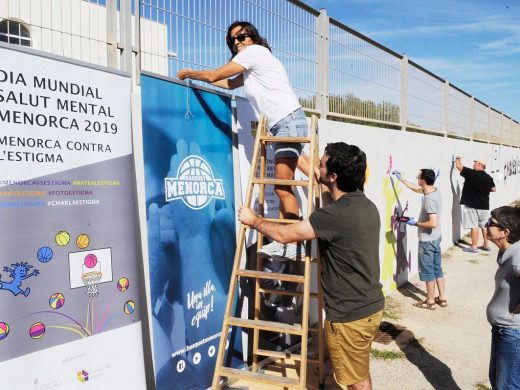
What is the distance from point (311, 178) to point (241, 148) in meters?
0.99

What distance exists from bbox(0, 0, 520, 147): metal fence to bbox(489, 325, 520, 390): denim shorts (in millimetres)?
2978

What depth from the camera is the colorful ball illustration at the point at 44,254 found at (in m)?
2.80

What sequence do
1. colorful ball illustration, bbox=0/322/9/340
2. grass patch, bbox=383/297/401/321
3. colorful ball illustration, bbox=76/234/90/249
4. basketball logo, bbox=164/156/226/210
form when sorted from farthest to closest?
grass patch, bbox=383/297/401/321, basketball logo, bbox=164/156/226/210, colorful ball illustration, bbox=76/234/90/249, colorful ball illustration, bbox=0/322/9/340

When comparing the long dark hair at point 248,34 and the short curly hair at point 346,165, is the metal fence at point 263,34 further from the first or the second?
the short curly hair at point 346,165

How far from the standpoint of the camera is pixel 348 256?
3.31 m

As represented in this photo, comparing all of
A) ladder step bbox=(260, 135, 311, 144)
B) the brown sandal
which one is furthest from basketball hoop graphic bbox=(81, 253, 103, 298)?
the brown sandal

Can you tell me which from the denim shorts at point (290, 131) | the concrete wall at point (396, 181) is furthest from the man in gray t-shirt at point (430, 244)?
the denim shorts at point (290, 131)

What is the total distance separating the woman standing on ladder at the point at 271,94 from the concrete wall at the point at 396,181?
166 cm

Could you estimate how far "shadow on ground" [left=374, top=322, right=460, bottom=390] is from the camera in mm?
4816

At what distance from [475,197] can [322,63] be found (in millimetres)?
6630

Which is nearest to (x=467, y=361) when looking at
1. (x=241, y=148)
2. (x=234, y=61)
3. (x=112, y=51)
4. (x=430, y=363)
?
(x=430, y=363)

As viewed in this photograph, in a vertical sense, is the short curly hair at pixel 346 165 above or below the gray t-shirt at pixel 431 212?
above

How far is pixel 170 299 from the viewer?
12.3 ft

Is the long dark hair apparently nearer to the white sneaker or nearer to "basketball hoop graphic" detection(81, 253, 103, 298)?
the white sneaker
